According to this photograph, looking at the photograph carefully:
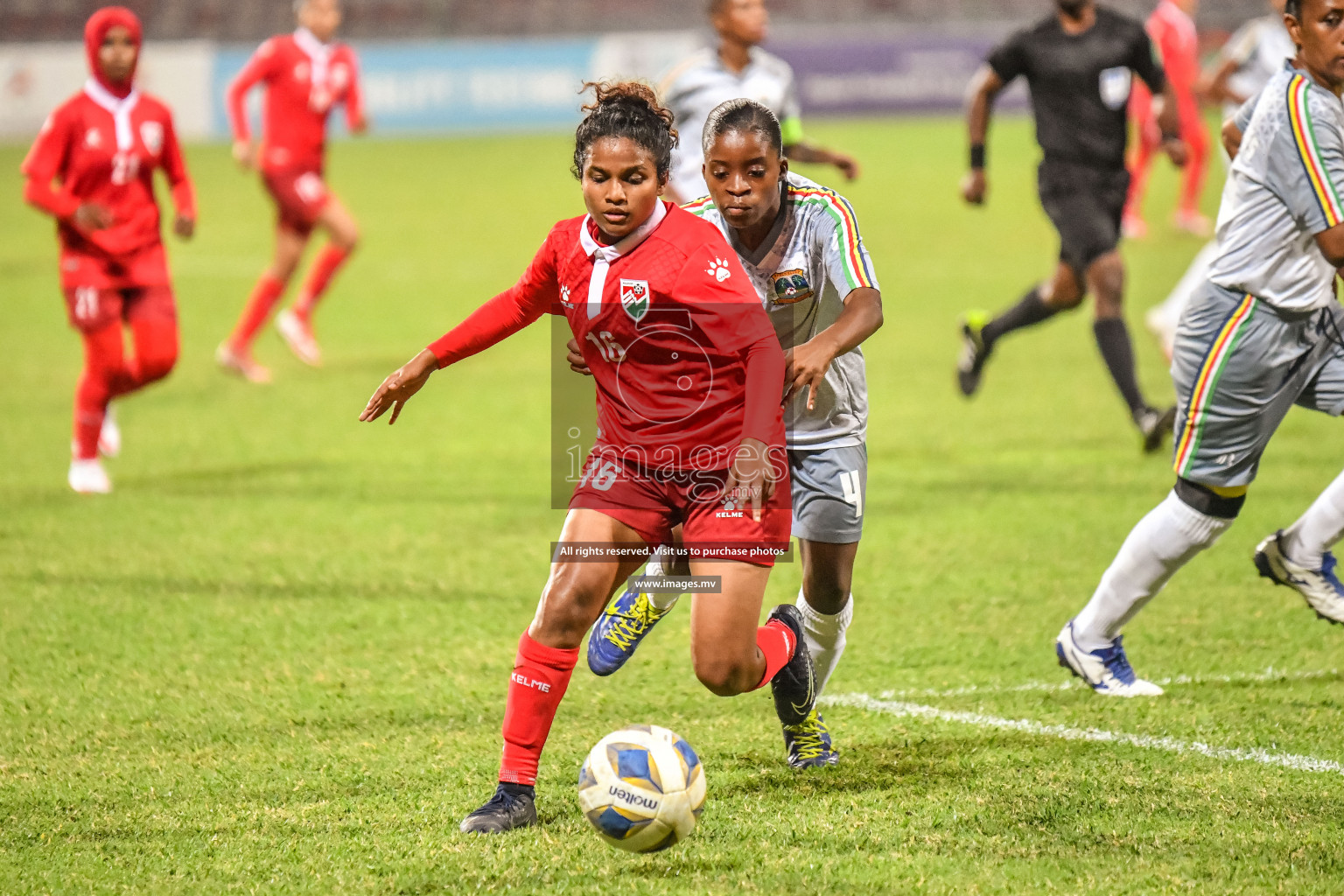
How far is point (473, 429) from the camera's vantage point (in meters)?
9.41

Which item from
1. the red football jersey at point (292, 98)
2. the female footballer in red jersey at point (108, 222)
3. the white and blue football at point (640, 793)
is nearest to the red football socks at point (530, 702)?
the white and blue football at point (640, 793)

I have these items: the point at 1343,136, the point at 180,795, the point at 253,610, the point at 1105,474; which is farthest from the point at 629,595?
the point at 1105,474

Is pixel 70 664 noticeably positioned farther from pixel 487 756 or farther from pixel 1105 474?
pixel 1105 474

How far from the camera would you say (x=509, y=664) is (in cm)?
518

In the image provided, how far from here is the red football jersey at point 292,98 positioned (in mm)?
11195

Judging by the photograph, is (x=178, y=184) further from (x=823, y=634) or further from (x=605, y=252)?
(x=823, y=634)

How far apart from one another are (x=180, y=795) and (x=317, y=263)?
25.7 ft

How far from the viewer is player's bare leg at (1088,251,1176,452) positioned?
781cm

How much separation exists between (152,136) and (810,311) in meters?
4.97

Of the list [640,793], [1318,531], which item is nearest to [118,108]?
[640,793]

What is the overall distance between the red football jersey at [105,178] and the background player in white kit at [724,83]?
262 centimetres

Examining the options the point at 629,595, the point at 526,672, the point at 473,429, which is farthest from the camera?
the point at 473,429

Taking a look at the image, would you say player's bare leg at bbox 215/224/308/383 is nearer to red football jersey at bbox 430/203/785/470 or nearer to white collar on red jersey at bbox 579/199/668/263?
red football jersey at bbox 430/203/785/470

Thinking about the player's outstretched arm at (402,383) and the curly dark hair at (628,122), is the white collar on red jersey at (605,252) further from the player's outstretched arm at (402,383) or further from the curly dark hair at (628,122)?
the player's outstretched arm at (402,383)
